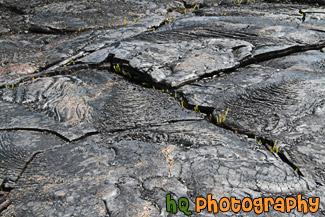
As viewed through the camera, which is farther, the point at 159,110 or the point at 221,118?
the point at 159,110

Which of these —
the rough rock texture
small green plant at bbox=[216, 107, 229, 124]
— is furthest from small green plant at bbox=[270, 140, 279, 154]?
small green plant at bbox=[216, 107, 229, 124]

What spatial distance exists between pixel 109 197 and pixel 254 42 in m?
2.66

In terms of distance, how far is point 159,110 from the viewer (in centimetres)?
315

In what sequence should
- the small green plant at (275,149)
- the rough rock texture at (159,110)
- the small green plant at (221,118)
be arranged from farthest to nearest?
the small green plant at (221,118) → the small green plant at (275,149) → the rough rock texture at (159,110)

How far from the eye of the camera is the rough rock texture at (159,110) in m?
2.29

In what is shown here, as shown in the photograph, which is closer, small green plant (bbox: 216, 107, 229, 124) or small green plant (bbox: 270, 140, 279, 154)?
small green plant (bbox: 270, 140, 279, 154)

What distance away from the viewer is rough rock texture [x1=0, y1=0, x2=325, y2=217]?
7.50ft

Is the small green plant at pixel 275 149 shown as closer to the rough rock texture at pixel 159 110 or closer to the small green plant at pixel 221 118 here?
the rough rock texture at pixel 159 110

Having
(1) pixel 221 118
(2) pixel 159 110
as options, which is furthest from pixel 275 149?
(2) pixel 159 110

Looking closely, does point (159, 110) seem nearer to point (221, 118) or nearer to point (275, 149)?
point (221, 118)

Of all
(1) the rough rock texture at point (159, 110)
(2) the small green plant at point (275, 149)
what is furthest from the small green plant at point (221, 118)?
(2) the small green plant at point (275, 149)

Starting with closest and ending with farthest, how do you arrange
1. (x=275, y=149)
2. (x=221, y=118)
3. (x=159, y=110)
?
(x=275, y=149) < (x=221, y=118) < (x=159, y=110)

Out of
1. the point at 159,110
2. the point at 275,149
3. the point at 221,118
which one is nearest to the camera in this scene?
the point at 275,149

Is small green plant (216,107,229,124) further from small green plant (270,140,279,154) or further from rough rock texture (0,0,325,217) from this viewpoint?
small green plant (270,140,279,154)
